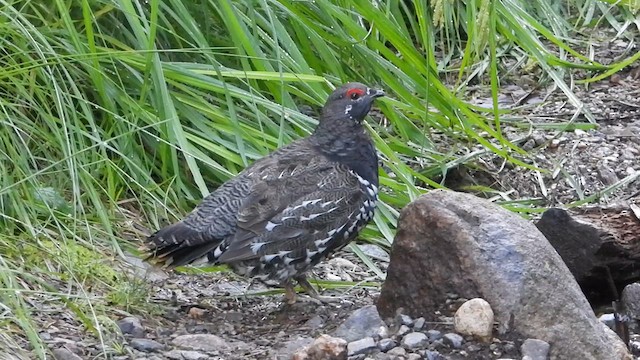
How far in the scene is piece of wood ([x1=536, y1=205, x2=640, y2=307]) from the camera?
14.4 ft

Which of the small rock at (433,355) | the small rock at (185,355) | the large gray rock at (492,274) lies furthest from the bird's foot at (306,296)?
the small rock at (433,355)

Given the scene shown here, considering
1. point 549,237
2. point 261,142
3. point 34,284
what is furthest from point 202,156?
point 549,237

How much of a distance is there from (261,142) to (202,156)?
0.27m

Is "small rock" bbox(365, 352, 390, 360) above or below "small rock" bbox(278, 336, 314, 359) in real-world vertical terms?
above

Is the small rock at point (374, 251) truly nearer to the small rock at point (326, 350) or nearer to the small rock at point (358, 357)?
the small rock at point (358, 357)

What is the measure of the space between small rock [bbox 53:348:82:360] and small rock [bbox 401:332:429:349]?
1004 millimetres

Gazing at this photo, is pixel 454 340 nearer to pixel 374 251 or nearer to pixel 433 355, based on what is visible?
pixel 433 355

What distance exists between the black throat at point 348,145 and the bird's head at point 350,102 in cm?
3

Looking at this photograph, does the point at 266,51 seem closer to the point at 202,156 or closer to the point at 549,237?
the point at 202,156

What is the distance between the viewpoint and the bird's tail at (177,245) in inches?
172

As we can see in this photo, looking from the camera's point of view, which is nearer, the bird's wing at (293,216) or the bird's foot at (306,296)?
the bird's wing at (293,216)

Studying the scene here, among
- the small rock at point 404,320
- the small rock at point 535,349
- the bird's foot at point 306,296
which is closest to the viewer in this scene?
the small rock at point 535,349

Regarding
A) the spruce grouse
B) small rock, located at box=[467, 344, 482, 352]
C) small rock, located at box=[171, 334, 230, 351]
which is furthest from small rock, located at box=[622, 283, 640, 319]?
small rock, located at box=[171, 334, 230, 351]

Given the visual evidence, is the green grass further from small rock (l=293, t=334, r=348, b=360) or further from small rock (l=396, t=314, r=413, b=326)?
small rock (l=396, t=314, r=413, b=326)
